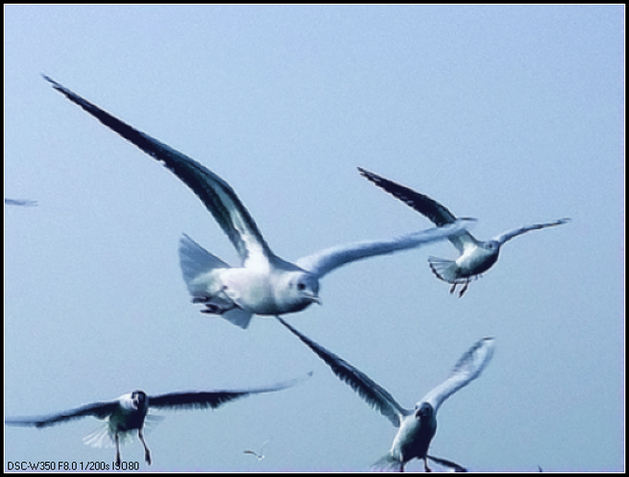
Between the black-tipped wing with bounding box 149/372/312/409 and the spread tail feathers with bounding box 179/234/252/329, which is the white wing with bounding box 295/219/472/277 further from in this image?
the black-tipped wing with bounding box 149/372/312/409

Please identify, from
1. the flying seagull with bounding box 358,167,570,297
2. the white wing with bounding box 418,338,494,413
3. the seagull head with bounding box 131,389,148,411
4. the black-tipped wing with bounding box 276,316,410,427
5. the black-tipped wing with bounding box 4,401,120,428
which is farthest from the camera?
the flying seagull with bounding box 358,167,570,297

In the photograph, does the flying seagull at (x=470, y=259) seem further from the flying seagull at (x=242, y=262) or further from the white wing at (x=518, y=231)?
the flying seagull at (x=242, y=262)

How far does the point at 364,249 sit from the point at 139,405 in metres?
2.72

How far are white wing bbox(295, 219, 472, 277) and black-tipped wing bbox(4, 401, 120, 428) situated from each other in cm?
265

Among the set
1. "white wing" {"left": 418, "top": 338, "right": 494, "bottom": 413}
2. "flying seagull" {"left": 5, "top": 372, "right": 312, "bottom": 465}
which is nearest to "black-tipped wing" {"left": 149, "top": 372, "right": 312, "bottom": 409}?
"flying seagull" {"left": 5, "top": 372, "right": 312, "bottom": 465}

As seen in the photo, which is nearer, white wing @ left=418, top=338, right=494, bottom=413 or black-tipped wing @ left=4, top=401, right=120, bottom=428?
black-tipped wing @ left=4, top=401, right=120, bottom=428

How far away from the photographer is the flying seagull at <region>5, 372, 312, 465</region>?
9.69 m

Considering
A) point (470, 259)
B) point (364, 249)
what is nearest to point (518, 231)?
point (470, 259)

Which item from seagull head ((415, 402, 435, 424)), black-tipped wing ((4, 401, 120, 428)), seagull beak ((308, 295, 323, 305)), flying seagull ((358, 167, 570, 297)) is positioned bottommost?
seagull head ((415, 402, 435, 424))

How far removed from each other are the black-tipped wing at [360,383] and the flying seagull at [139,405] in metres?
0.63

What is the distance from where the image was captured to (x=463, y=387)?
416 inches

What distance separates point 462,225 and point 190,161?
2.25 metres

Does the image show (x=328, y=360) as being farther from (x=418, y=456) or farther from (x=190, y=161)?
(x=190, y=161)

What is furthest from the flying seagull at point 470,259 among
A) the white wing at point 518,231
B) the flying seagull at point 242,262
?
the flying seagull at point 242,262
